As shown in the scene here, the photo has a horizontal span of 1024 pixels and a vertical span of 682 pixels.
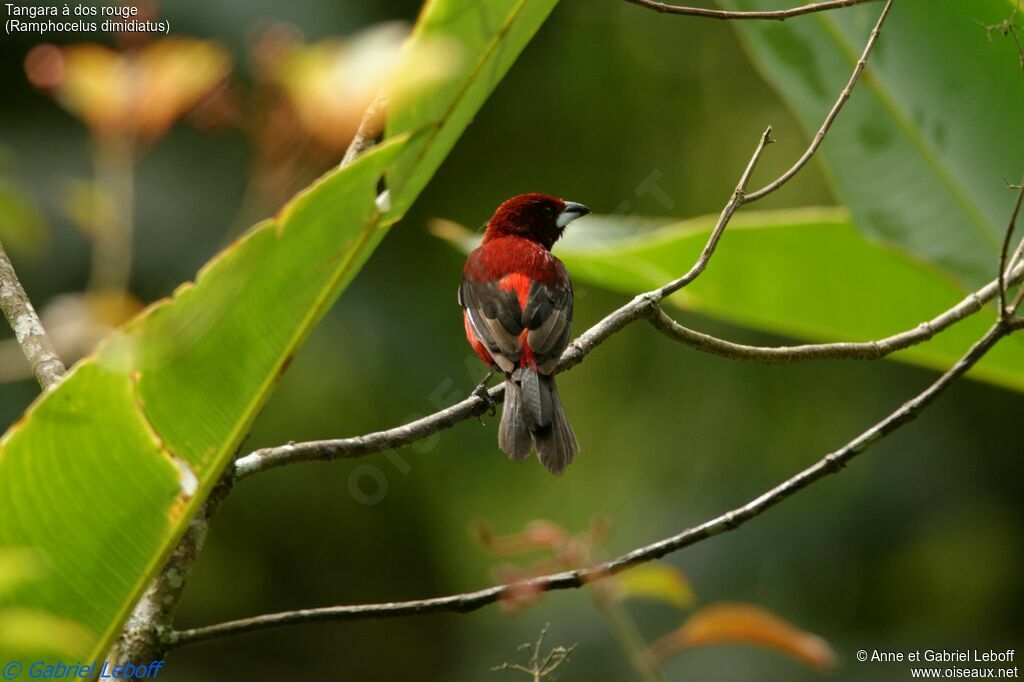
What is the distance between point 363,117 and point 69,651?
1.03 m

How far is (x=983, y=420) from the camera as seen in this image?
5746mm

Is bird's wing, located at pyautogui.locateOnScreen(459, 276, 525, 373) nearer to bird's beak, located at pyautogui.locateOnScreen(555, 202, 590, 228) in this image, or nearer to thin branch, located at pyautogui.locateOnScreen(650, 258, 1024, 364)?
bird's beak, located at pyautogui.locateOnScreen(555, 202, 590, 228)

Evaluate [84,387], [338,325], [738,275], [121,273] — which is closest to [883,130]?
Answer: [738,275]

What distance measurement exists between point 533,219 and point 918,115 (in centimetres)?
160

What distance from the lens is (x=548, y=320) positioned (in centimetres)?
311

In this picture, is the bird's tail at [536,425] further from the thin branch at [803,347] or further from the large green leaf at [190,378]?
the large green leaf at [190,378]

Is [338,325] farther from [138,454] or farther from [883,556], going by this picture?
[138,454]

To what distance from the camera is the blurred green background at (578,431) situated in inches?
215

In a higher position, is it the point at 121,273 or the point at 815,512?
the point at 815,512

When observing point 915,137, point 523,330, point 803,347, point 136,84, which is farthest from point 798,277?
point 136,84

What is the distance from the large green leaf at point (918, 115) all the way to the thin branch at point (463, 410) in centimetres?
69

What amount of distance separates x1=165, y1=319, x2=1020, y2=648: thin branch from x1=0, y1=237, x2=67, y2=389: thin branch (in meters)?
0.51

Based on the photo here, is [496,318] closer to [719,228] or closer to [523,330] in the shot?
[523,330]

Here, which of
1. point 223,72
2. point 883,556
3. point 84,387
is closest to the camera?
point 84,387
